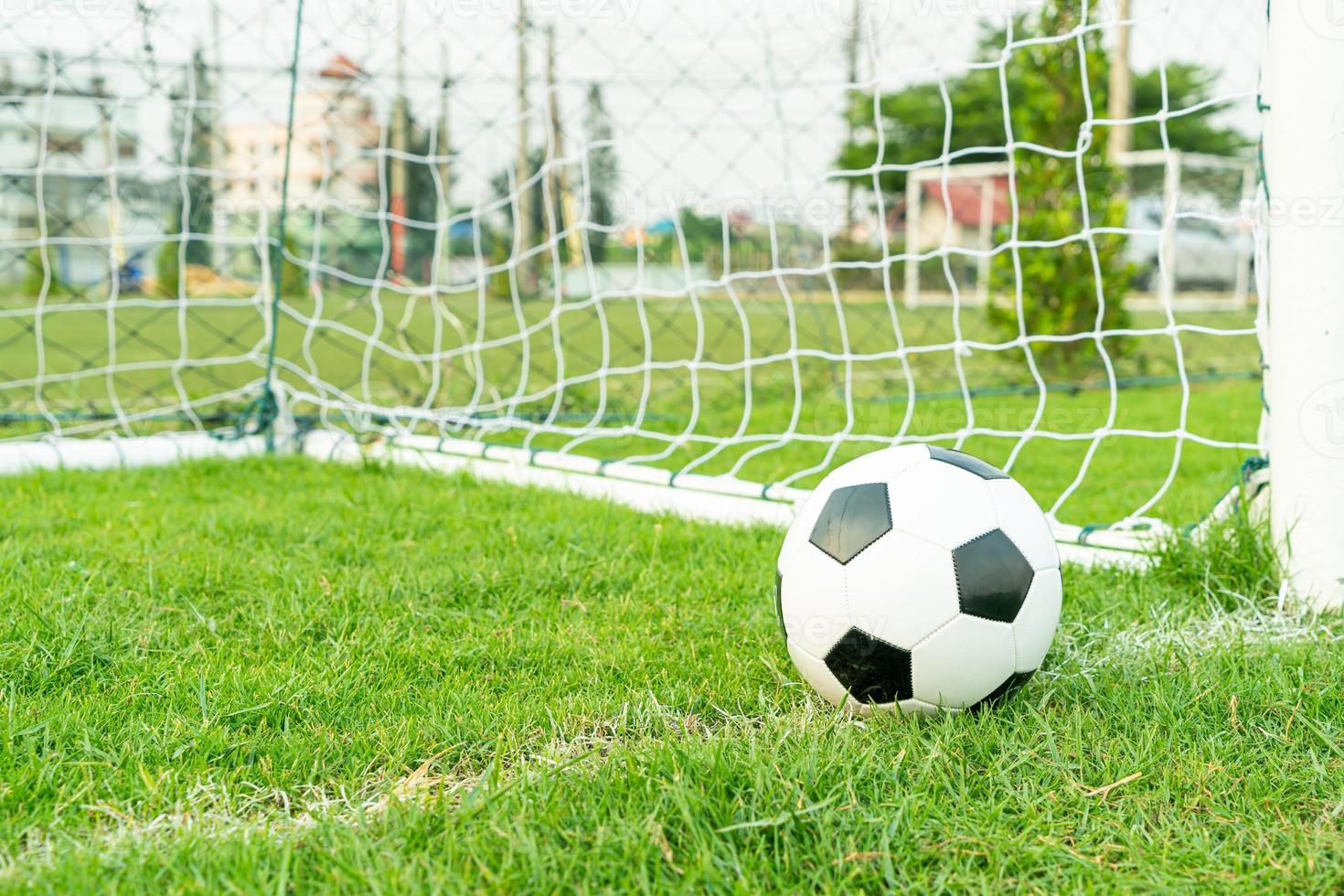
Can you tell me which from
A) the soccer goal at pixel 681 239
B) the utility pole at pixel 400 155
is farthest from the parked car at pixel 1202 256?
the utility pole at pixel 400 155

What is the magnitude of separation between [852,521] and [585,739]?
1.98ft

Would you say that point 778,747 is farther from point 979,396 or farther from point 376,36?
point 979,396

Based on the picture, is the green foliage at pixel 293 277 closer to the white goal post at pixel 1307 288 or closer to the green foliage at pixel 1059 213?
the green foliage at pixel 1059 213

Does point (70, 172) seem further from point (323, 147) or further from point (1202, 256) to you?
point (1202, 256)

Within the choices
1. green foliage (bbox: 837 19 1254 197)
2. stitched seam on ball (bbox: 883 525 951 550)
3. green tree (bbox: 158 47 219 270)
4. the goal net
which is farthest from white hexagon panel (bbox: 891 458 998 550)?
green foliage (bbox: 837 19 1254 197)

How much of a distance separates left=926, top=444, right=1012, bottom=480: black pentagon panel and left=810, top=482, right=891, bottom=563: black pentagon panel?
0.52 feet

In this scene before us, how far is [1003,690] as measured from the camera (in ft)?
6.11

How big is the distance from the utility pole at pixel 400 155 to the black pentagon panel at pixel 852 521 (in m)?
3.00

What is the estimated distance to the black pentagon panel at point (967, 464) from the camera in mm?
1993

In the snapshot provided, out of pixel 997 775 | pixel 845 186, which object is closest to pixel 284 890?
pixel 997 775

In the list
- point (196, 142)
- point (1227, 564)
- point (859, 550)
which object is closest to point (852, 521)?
point (859, 550)

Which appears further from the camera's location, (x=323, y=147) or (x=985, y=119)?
(x=985, y=119)

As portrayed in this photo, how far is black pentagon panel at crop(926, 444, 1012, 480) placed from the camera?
199 centimetres

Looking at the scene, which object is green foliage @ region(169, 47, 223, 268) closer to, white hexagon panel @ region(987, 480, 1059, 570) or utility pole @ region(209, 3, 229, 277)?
utility pole @ region(209, 3, 229, 277)
